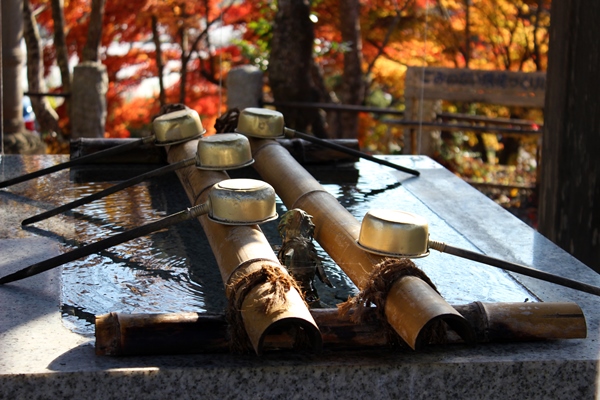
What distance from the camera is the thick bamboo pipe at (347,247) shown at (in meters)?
2.03

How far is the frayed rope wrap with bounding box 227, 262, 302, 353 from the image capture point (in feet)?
6.71

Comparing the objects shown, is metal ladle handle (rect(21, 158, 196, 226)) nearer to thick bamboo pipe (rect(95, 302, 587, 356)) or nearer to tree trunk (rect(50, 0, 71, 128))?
thick bamboo pipe (rect(95, 302, 587, 356))

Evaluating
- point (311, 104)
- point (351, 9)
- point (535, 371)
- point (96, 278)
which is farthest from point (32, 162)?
point (351, 9)

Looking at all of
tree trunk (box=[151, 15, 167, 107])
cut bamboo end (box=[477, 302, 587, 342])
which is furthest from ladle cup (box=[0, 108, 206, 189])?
tree trunk (box=[151, 15, 167, 107])

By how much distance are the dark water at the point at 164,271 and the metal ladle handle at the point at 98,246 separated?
0.41 ft

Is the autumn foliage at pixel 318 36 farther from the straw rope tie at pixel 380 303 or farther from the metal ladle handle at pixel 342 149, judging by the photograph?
the straw rope tie at pixel 380 303

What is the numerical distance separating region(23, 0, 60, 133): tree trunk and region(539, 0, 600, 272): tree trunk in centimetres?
754

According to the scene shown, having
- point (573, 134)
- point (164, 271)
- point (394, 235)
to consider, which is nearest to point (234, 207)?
point (394, 235)

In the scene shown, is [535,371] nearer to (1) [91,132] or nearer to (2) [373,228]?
(2) [373,228]

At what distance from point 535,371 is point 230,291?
0.84 metres

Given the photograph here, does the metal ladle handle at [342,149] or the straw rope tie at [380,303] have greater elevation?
the metal ladle handle at [342,149]

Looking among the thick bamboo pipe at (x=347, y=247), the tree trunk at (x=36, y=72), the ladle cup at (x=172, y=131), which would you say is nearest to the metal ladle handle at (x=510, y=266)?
the thick bamboo pipe at (x=347, y=247)

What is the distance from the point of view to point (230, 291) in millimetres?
2168

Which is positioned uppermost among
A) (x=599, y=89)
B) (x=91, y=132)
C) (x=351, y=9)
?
(x=351, y=9)
